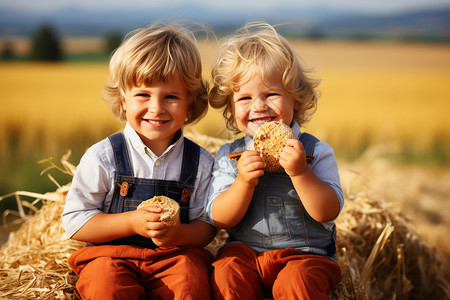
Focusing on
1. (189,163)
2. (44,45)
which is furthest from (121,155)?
(44,45)

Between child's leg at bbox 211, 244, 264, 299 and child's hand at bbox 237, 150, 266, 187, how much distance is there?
40cm

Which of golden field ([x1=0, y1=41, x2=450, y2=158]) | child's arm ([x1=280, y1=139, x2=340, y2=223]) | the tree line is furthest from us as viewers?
the tree line

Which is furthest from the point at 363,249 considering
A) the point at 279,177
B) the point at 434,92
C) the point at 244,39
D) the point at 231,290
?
the point at 434,92

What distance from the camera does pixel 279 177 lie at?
2.60 metres

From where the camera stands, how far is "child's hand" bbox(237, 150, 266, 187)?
2344 mm

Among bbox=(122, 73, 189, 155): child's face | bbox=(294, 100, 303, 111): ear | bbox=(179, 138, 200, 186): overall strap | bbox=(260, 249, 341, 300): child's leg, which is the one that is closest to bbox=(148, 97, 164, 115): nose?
bbox=(122, 73, 189, 155): child's face

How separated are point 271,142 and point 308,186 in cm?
29

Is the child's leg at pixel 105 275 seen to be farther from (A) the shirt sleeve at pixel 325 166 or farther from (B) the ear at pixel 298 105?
(B) the ear at pixel 298 105

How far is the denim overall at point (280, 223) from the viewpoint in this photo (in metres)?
2.54

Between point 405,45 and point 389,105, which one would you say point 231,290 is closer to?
point 389,105

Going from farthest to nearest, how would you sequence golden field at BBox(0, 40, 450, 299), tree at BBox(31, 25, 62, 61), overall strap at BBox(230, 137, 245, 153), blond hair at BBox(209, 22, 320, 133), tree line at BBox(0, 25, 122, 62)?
tree at BBox(31, 25, 62, 61)
tree line at BBox(0, 25, 122, 62)
golden field at BBox(0, 40, 450, 299)
overall strap at BBox(230, 137, 245, 153)
blond hair at BBox(209, 22, 320, 133)

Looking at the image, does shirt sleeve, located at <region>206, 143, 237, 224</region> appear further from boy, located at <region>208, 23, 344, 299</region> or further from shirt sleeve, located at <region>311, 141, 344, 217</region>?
shirt sleeve, located at <region>311, 141, 344, 217</region>

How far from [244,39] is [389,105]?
1261cm

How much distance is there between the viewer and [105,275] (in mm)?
2258
